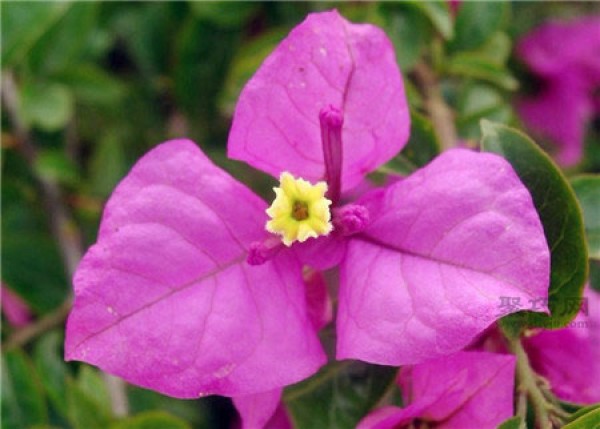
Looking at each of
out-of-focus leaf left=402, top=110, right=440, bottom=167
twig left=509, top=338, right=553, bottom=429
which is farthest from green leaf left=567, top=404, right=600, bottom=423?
out-of-focus leaf left=402, top=110, right=440, bottom=167

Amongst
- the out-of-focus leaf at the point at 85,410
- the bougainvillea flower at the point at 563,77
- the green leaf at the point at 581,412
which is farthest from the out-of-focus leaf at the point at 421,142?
the bougainvillea flower at the point at 563,77

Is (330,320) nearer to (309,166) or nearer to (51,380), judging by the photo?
(309,166)

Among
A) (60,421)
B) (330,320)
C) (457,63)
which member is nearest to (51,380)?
(60,421)

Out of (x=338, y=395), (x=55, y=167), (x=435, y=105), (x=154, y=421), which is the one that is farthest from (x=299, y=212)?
(x=55, y=167)

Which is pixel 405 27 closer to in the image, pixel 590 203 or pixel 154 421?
pixel 590 203

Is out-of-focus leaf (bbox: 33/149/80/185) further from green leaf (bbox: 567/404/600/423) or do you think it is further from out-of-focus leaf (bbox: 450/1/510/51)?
green leaf (bbox: 567/404/600/423)

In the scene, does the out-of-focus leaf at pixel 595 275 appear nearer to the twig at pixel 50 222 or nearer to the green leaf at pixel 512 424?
the green leaf at pixel 512 424
